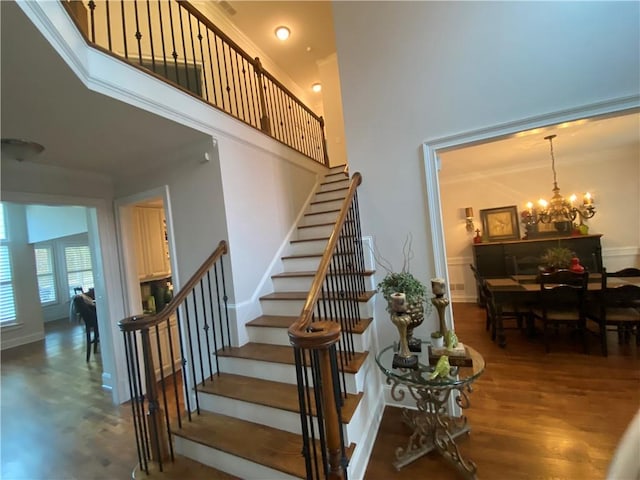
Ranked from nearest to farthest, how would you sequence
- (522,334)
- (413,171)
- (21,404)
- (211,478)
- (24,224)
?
(211,478), (413,171), (21,404), (522,334), (24,224)

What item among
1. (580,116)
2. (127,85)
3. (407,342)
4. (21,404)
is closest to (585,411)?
(407,342)

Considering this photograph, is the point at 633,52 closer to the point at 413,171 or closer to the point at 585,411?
the point at 413,171

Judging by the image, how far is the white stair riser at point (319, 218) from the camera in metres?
3.77

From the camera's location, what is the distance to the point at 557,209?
4324 mm

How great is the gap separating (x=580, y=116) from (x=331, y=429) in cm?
261

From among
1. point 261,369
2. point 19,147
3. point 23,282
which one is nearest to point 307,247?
point 261,369

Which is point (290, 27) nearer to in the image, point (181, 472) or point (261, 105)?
point (261, 105)

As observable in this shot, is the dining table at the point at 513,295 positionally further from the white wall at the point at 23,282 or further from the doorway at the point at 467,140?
the white wall at the point at 23,282

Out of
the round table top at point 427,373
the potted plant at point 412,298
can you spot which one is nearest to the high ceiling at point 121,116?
the potted plant at point 412,298

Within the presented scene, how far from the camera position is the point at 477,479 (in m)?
1.66

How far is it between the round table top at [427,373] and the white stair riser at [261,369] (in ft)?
0.79

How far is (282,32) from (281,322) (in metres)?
4.89

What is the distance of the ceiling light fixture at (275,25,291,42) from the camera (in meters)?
4.66

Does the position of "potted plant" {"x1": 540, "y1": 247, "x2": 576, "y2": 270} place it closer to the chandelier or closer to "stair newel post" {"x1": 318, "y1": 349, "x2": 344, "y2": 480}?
the chandelier
